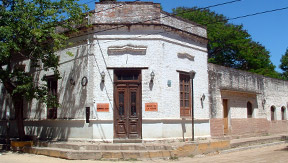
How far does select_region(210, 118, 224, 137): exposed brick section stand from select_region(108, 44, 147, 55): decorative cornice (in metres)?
5.70

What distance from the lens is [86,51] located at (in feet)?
46.5

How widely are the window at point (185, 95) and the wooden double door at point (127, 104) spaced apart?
229 centimetres

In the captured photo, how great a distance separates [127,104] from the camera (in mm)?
13742

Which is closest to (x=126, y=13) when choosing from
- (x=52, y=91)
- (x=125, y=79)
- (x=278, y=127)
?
(x=125, y=79)

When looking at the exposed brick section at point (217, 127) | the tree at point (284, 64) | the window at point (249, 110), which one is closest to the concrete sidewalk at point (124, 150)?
the exposed brick section at point (217, 127)

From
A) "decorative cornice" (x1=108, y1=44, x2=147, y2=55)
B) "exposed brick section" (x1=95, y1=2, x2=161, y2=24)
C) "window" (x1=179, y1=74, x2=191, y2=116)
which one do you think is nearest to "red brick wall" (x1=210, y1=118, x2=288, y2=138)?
"window" (x1=179, y1=74, x2=191, y2=116)

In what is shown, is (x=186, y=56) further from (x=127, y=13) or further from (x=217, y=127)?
(x=217, y=127)

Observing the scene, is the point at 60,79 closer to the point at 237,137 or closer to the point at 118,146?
the point at 118,146

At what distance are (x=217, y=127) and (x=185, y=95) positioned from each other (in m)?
3.27

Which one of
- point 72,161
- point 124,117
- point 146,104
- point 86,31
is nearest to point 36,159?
point 72,161

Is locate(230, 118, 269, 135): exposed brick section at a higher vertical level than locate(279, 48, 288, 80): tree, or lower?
lower

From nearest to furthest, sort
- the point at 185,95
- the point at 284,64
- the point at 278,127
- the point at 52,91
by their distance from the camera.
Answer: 1. the point at 185,95
2. the point at 52,91
3. the point at 278,127
4. the point at 284,64

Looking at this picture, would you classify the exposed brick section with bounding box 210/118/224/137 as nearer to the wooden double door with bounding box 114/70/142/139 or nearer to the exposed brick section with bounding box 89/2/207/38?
the wooden double door with bounding box 114/70/142/139

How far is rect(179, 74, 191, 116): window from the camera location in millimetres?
14961
